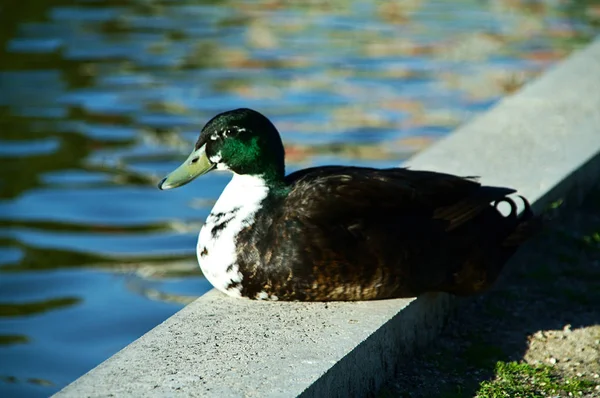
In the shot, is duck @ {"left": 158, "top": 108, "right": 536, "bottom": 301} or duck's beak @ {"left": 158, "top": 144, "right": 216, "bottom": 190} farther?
duck's beak @ {"left": 158, "top": 144, "right": 216, "bottom": 190}

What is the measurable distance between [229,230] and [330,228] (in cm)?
42

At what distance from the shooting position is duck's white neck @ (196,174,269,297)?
4.50 meters

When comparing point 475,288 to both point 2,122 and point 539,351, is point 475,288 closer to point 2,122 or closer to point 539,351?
point 539,351

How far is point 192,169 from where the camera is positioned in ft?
15.5

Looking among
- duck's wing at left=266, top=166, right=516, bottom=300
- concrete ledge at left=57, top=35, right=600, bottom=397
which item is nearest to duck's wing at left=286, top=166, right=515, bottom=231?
duck's wing at left=266, top=166, right=516, bottom=300

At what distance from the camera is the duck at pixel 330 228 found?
14.5ft

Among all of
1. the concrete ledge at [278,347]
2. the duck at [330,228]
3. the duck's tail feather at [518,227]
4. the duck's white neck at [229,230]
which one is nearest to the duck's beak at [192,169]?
the duck at [330,228]

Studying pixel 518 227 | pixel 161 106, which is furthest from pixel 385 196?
pixel 161 106

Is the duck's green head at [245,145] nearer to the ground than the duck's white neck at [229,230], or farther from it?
farther from it

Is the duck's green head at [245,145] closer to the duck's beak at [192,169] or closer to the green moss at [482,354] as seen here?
the duck's beak at [192,169]

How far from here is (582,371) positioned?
444 centimetres

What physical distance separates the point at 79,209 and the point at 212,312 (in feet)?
11.7

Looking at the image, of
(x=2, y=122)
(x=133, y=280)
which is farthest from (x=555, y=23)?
(x=133, y=280)

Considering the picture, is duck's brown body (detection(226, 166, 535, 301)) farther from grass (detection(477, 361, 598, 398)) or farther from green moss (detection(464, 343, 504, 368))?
grass (detection(477, 361, 598, 398))
